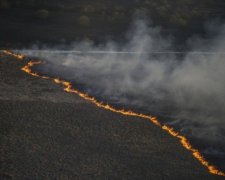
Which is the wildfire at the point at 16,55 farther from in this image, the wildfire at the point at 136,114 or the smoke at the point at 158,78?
the smoke at the point at 158,78

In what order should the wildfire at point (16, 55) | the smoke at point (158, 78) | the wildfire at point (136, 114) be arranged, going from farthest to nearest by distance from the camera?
1. the wildfire at point (16, 55)
2. the smoke at point (158, 78)
3. the wildfire at point (136, 114)

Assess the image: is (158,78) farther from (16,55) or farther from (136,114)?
(16,55)

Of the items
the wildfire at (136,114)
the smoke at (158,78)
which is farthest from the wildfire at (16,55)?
the smoke at (158,78)

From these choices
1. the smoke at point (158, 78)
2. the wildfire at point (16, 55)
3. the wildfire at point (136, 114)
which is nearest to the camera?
the wildfire at point (136, 114)

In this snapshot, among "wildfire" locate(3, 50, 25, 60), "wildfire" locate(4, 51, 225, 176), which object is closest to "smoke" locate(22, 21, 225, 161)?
"wildfire" locate(4, 51, 225, 176)

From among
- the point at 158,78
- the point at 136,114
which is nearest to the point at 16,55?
the point at 158,78

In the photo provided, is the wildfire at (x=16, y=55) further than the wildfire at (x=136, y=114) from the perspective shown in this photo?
Yes

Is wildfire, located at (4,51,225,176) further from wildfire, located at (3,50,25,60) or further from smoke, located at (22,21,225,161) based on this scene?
smoke, located at (22,21,225,161)

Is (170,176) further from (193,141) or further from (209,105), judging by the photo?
(209,105)
